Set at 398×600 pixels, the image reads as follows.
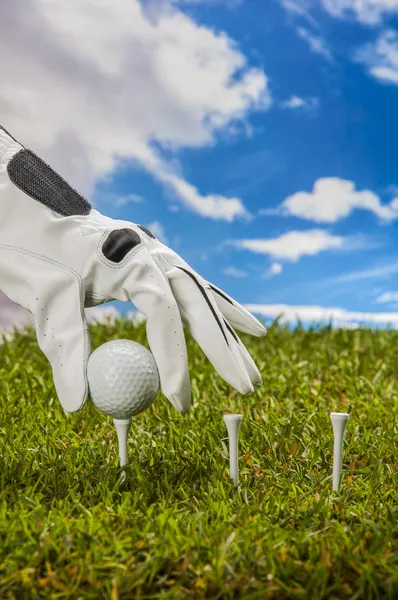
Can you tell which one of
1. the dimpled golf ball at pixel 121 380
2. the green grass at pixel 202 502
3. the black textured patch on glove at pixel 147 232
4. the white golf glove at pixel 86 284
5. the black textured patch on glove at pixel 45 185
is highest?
the black textured patch on glove at pixel 45 185

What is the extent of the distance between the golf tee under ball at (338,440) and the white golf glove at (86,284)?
0.40m

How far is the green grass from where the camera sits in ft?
7.10

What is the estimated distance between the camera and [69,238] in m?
2.98

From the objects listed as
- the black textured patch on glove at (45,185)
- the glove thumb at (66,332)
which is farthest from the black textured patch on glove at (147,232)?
the glove thumb at (66,332)

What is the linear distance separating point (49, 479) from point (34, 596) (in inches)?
35.4

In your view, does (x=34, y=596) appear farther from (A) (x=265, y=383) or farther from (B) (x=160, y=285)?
(A) (x=265, y=383)

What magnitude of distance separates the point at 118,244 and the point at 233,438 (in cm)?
101

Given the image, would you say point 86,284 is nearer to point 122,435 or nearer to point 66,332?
point 66,332

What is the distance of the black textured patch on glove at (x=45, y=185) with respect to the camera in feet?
9.97

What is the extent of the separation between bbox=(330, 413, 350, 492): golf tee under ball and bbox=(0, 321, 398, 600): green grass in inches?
3.5

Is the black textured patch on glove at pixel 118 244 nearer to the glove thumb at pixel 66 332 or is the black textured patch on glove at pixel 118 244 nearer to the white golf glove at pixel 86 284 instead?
the white golf glove at pixel 86 284

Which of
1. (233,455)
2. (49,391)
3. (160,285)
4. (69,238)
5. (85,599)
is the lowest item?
(85,599)

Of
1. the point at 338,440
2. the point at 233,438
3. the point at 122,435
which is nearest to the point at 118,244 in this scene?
the point at 122,435

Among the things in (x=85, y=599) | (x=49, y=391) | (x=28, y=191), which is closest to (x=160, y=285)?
(x=28, y=191)
